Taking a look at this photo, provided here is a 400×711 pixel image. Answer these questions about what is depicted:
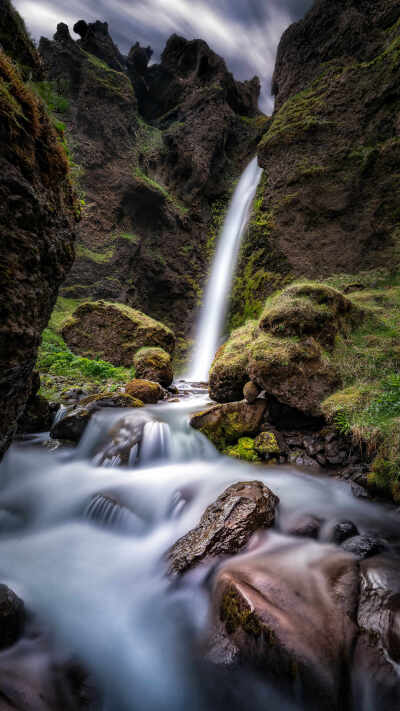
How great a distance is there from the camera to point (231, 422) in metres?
4.80

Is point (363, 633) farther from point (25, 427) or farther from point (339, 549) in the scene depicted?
point (25, 427)

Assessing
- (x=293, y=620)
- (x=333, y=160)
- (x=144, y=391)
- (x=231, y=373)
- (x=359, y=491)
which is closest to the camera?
(x=293, y=620)

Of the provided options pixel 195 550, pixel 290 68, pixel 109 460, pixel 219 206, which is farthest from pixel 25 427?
pixel 290 68

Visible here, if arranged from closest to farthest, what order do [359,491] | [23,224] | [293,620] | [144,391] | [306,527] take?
[293,620] → [23,224] → [306,527] → [359,491] → [144,391]

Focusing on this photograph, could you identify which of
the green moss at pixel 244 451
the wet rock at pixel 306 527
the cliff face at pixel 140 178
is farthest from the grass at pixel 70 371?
the cliff face at pixel 140 178

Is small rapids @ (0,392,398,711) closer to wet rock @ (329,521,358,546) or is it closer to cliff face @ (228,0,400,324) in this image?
wet rock @ (329,521,358,546)

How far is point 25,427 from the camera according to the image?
15.8 ft

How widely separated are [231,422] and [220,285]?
11.9m

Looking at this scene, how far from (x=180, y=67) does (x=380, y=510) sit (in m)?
37.9

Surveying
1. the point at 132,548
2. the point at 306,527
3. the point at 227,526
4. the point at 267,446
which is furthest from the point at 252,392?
the point at 132,548

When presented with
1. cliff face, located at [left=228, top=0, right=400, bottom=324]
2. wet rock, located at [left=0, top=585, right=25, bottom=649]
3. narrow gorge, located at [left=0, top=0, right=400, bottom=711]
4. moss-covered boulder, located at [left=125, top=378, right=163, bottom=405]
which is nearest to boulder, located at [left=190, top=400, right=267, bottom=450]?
narrow gorge, located at [left=0, top=0, right=400, bottom=711]

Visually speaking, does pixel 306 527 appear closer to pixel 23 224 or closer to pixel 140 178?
pixel 23 224

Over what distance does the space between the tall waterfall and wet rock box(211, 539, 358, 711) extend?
1027 centimetres

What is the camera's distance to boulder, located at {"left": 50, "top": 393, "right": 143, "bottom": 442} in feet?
15.4
